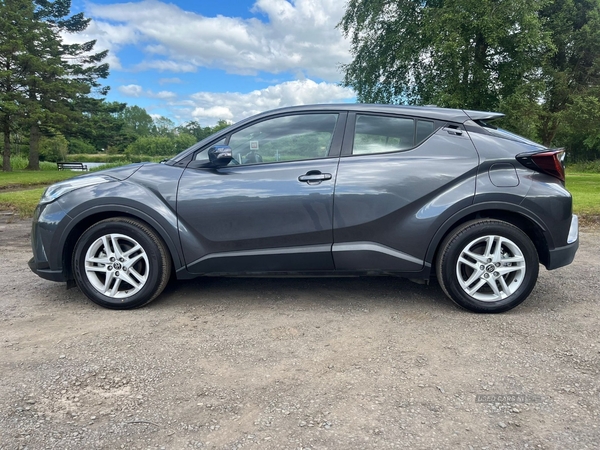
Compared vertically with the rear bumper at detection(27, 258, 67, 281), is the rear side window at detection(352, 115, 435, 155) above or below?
above

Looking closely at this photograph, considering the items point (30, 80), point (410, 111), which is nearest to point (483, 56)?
point (410, 111)

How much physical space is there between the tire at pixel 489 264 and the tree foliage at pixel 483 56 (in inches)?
509

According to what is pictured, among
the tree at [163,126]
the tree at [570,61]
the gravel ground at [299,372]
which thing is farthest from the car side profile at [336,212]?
the tree at [163,126]

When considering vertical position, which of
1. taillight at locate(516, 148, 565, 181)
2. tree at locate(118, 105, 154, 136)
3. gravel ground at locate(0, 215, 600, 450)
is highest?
tree at locate(118, 105, 154, 136)

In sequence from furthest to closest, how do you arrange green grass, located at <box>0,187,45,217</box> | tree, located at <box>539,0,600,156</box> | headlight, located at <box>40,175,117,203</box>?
tree, located at <box>539,0,600,156</box> < green grass, located at <box>0,187,45,217</box> < headlight, located at <box>40,175,117,203</box>

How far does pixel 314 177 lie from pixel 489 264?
154cm

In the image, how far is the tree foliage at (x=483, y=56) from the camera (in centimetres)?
1456

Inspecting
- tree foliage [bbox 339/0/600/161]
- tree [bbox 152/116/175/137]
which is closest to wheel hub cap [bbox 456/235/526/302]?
tree foliage [bbox 339/0/600/161]

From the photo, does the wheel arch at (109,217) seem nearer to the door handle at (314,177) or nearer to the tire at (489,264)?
the door handle at (314,177)

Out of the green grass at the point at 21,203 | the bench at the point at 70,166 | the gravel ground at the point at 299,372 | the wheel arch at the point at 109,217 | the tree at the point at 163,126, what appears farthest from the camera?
the tree at the point at 163,126

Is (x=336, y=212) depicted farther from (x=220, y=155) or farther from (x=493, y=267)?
(x=493, y=267)

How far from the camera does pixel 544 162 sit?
3.18 meters

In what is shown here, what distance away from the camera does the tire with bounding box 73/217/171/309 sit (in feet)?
10.9

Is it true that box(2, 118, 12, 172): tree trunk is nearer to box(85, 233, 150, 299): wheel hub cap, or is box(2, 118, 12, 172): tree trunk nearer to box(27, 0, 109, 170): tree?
box(27, 0, 109, 170): tree
